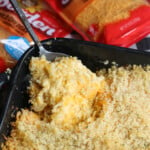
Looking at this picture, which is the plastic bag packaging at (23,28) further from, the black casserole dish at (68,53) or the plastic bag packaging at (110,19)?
the black casserole dish at (68,53)

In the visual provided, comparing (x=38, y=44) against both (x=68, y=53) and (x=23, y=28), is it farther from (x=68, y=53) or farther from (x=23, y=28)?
(x=23, y=28)

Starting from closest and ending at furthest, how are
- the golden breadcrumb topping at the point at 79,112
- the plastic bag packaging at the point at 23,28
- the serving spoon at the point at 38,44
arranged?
the golden breadcrumb topping at the point at 79,112 < the serving spoon at the point at 38,44 < the plastic bag packaging at the point at 23,28

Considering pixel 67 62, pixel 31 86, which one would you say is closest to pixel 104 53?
pixel 67 62

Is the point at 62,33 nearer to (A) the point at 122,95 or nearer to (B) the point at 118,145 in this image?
(A) the point at 122,95

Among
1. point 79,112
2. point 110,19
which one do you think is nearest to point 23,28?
point 110,19

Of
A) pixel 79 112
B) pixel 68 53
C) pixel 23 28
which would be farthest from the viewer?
pixel 23 28

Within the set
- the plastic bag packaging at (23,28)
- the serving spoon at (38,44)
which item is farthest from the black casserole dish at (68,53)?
the plastic bag packaging at (23,28)
